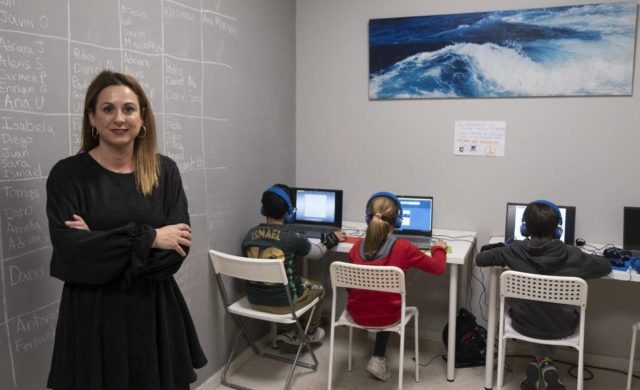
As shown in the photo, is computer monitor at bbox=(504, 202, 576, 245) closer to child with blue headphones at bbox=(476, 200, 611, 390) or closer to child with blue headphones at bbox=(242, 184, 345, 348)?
child with blue headphones at bbox=(476, 200, 611, 390)

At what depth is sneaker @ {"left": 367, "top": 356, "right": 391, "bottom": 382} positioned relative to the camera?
2986 mm

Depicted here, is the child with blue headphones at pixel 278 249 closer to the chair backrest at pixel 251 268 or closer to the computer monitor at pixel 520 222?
the chair backrest at pixel 251 268

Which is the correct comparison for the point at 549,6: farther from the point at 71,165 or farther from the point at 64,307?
the point at 64,307

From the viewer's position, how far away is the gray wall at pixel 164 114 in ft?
5.82

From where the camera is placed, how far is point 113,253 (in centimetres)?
155

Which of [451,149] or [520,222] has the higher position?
[451,149]

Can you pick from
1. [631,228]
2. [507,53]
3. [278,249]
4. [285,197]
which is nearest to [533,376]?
[631,228]

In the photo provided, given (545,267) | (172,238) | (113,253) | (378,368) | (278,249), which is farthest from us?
(378,368)

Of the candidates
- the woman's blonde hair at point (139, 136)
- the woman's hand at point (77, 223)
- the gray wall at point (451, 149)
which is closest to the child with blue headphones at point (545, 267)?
the gray wall at point (451, 149)

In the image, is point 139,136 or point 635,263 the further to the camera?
point 635,263

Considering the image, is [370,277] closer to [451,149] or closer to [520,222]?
[520,222]

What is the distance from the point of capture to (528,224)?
8.63 feet

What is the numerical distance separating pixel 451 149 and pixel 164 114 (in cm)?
193

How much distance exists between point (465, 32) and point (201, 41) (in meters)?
1.73
